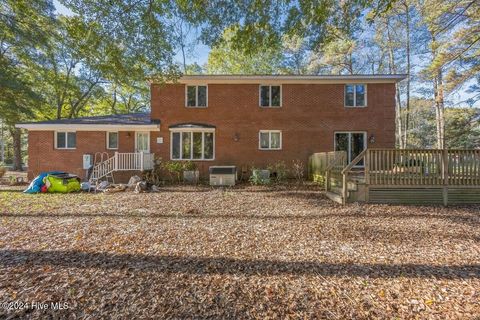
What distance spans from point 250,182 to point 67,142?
10.4 m

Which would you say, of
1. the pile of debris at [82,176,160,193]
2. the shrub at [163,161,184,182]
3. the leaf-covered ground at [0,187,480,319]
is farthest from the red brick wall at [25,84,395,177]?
the leaf-covered ground at [0,187,480,319]

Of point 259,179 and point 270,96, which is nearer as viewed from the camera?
point 259,179

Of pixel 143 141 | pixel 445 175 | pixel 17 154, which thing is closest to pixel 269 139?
pixel 143 141

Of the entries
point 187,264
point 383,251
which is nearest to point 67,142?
point 187,264

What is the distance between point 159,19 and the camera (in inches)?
288

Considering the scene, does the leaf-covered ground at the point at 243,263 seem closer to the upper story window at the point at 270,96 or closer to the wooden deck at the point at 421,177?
the wooden deck at the point at 421,177

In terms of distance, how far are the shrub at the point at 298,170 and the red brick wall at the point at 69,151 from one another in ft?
29.4

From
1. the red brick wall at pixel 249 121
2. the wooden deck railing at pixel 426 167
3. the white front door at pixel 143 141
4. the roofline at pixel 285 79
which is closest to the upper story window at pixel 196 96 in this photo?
the red brick wall at pixel 249 121

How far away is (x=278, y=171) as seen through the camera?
12.2 metres

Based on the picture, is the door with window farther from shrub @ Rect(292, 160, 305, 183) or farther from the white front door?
the white front door

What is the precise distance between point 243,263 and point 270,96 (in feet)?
36.3

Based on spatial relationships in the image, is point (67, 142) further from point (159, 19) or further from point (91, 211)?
point (159, 19)

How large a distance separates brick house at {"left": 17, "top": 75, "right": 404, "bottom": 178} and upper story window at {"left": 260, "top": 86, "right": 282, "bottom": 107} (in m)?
0.05

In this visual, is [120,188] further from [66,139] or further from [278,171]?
[278,171]
